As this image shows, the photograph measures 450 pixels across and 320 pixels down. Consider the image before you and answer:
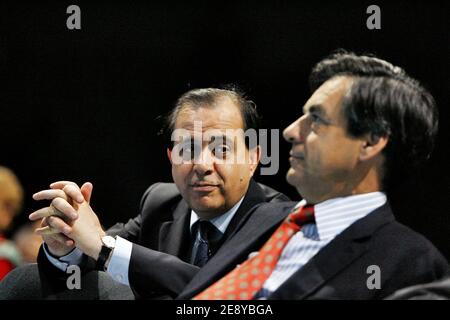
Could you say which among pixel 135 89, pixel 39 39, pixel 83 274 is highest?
pixel 39 39

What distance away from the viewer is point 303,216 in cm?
149

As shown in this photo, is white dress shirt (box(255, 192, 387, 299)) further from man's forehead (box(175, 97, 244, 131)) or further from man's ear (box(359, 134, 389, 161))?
man's forehead (box(175, 97, 244, 131))

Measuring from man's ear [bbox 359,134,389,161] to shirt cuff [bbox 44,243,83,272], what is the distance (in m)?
0.66

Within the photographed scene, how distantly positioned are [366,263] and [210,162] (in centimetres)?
44

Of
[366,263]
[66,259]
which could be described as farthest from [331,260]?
[66,259]

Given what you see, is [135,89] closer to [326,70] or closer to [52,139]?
[52,139]

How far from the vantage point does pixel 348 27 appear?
5.80 feet

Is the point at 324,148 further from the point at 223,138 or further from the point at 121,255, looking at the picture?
the point at 121,255

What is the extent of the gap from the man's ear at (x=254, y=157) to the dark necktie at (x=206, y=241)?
0.55ft

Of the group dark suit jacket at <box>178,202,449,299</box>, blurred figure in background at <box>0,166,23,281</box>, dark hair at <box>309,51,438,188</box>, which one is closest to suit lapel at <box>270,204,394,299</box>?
dark suit jacket at <box>178,202,449,299</box>

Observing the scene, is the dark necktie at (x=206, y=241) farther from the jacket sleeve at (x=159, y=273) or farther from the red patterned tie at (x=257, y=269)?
the red patterned tie at (x=257, y=269)

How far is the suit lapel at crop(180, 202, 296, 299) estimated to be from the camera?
1.53 m
